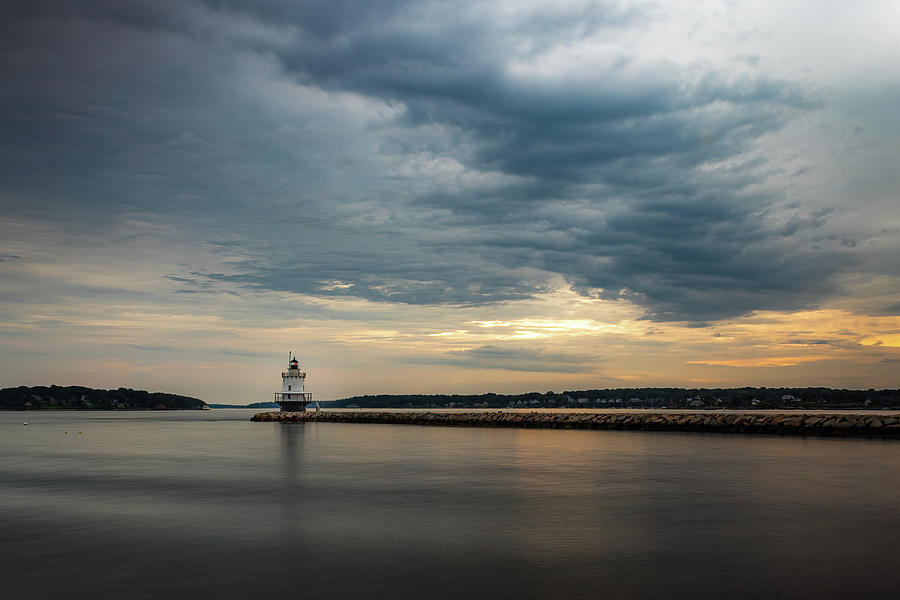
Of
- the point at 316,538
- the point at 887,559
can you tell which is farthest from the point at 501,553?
the point at 887,559

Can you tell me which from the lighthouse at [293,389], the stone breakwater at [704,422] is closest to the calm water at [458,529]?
the stone breakwater at [704,422]

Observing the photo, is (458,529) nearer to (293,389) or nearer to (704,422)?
(704,422)

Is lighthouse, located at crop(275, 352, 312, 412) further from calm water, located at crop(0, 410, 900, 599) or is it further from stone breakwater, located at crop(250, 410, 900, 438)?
calm water, located at crop(0, 410, 900, 599)

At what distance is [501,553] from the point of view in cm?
1102

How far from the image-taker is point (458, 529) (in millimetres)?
13352

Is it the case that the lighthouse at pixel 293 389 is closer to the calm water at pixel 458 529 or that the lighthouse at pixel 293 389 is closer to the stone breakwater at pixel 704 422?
A: the stone breakwater at pixel 704 422

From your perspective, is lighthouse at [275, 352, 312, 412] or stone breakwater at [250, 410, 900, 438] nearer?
stone breakwater at [250, 410, 900, 438]

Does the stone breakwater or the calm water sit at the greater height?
the calm water

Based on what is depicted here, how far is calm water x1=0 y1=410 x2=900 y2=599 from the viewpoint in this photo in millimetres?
9250

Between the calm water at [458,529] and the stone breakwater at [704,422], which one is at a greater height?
the calm water at [458,529]

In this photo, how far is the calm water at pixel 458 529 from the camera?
30.3 feet

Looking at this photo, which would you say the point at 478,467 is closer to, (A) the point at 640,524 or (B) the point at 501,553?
(A) the point at 640,524

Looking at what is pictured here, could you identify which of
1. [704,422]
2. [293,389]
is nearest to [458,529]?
[704,422]

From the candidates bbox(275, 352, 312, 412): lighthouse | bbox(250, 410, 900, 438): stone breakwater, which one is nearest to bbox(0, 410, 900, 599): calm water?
bbox(250, 410, 900, 438): stone breakwater
